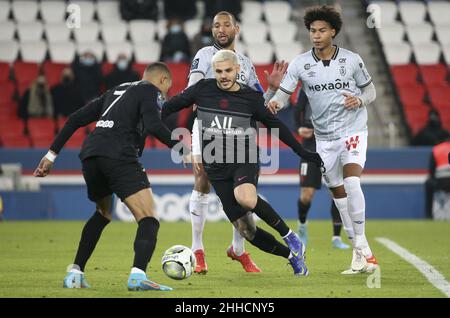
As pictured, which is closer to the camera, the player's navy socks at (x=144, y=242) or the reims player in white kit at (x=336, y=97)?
the player's navy socks at (x=144, y=242)

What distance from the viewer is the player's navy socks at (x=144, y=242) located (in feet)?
25.7

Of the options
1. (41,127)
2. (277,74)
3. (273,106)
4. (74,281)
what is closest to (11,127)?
(41,127)

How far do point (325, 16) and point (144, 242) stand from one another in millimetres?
3243

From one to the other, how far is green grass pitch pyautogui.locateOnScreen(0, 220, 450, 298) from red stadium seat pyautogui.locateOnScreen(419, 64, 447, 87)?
17.7 feet

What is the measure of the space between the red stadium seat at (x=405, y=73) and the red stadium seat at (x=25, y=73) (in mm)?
7241

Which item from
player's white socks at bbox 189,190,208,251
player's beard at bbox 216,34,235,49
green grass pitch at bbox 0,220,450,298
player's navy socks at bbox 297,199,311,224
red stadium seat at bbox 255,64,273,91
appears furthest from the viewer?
red stadium seat at bbox 255,64,273,91

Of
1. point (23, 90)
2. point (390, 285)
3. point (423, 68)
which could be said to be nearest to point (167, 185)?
point (23, 90)

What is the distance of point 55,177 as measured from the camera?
17953mm

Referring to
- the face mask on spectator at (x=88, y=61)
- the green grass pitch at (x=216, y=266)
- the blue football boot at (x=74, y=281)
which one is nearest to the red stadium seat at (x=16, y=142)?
the face mask on spectator at (x=88, y=61)

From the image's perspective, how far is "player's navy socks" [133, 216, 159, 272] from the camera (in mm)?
7832

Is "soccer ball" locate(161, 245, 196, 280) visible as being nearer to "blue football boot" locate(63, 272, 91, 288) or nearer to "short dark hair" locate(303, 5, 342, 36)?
"blue football boot" locate(63, 272, 91, 288)

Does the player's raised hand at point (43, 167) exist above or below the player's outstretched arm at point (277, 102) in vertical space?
below

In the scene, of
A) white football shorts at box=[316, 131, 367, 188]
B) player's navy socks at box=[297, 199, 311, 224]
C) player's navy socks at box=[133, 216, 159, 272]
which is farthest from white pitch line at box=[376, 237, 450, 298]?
player's navy socks at box=[133, 216, 159, 272]

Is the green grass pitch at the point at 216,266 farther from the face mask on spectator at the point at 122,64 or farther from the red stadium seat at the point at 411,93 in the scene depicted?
the red stadium seat at the point at 411,93
